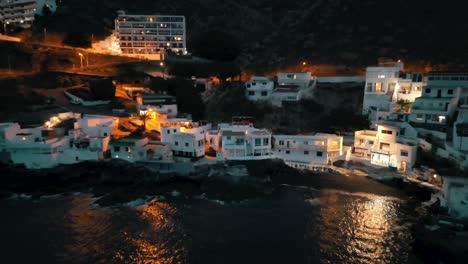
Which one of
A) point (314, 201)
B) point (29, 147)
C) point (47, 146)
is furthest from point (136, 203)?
point (314, 201)

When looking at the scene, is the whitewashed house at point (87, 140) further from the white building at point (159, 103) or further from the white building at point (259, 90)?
the white building at point (259, 90)

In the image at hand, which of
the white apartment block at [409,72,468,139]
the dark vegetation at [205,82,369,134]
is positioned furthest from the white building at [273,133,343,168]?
the white apartment block at [409,72,468,139]

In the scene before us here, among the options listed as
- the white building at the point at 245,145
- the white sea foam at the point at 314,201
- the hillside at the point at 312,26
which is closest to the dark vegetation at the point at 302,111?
the white building at the point at 245,145

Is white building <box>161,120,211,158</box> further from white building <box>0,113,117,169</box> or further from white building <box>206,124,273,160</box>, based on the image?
white building <box>0,113,117,169</box>

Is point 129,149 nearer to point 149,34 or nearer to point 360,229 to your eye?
point 360,229

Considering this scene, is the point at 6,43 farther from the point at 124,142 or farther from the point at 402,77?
the point at 402,77

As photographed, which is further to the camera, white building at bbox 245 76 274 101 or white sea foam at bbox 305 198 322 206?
white building at bbox 245 76 274 101

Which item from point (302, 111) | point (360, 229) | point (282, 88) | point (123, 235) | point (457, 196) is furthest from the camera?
point (282, 88)
